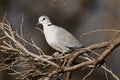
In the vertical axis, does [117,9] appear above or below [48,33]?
below

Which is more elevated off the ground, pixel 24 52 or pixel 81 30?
pixel 24 52

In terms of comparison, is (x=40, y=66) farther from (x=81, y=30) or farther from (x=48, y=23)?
(x=81, y=30)

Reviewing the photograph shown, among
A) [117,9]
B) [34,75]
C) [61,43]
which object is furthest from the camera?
[117,9]

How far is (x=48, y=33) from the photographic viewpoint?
464 cm

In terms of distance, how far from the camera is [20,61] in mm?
3486

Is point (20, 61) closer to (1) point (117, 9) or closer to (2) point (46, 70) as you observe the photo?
(2) point (46, 70)

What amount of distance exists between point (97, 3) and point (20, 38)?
713 centimetres

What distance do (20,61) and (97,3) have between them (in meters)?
7.18

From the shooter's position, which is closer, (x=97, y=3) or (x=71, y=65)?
(x=71, y=65)

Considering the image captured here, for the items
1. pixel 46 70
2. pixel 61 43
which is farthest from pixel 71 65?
pixel 61 43

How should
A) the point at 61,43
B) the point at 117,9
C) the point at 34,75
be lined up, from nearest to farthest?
1. the point at 34,75
2. the point at 61,43
3. the point at 117,9

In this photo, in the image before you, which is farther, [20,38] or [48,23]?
[48,23]

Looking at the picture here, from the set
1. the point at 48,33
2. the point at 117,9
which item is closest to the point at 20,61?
the point at 48,33

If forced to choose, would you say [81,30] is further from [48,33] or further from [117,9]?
[48,33]
